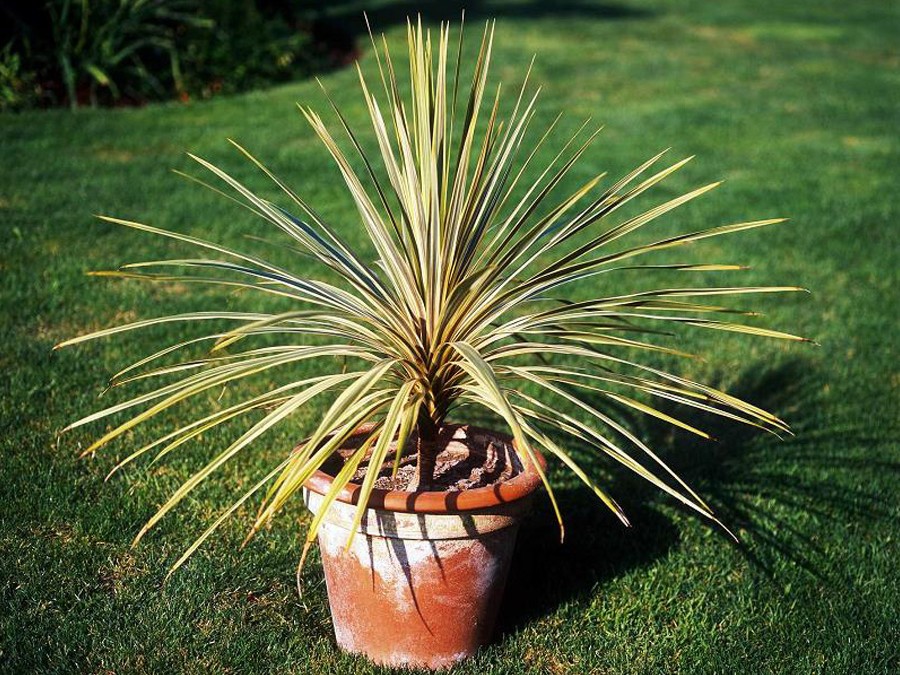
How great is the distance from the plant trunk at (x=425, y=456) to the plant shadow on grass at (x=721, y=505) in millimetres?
530

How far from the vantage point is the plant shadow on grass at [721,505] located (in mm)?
3277

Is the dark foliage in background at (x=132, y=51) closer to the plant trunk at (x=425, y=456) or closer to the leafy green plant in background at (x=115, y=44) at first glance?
the leafy green plant in background at (x=115, y=44)

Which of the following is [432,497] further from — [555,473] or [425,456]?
[555,473]

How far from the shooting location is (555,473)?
12.7 feet

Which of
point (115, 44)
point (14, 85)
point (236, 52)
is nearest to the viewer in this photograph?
point (14, 85)

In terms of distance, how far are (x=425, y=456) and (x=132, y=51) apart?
24.4 ft

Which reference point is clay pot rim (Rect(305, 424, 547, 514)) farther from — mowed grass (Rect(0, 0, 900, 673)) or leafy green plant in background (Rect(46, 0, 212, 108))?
leafy green plant in background (Rect(46, 0, 212, 108))

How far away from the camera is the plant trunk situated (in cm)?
280

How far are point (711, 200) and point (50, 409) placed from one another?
16.8ft

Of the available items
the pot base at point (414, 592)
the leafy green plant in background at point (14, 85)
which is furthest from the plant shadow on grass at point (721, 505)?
Answer: the leafy green plant in background at point (14, 85)

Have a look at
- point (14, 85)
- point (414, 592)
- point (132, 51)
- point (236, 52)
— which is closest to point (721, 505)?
point (414, 592)

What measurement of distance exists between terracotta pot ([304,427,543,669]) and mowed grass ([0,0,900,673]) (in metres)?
0.11

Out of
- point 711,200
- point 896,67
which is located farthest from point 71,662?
point 896,67

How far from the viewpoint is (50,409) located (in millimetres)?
3984
